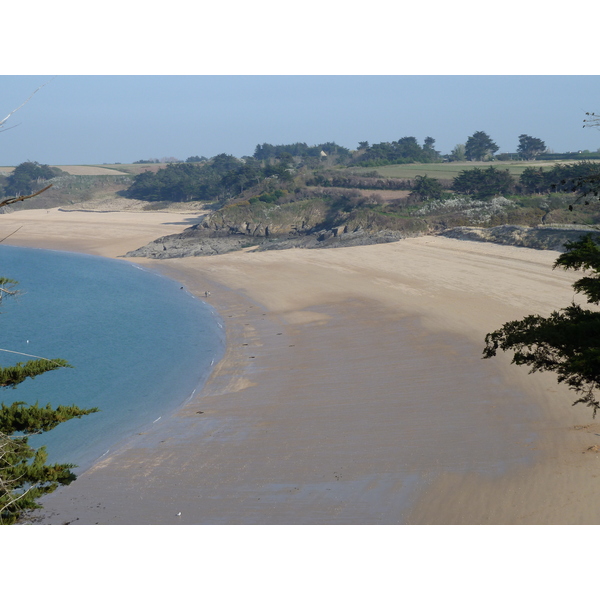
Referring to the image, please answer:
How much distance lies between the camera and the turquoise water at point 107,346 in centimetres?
1385

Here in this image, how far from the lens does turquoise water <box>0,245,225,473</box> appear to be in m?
13.9

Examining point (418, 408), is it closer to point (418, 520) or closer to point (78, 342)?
point (418, 520)

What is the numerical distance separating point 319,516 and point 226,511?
1.41 meters

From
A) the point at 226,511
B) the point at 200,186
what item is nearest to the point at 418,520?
the point at 226,511

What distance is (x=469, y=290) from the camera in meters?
22.3

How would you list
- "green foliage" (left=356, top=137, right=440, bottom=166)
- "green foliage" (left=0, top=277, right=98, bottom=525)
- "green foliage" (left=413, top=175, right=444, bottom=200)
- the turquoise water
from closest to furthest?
"green foliage" (left=0, top=277, right=98, bottom=525) < the turquoise water < "green foliage" (left=413, top=175, right=444, bottom=200) < "green foliage" (left=356, top=137, right=440, bottom=166)

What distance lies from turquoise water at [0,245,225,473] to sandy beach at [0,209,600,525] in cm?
84

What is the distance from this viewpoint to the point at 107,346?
20.2 metres

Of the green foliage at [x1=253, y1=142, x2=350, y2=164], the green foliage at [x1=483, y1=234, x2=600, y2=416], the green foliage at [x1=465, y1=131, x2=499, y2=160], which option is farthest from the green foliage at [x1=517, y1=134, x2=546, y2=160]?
the green foliage at [x1=483, y1=234, x2=600, y2=416]

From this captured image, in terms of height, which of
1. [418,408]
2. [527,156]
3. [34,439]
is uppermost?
[527,156]

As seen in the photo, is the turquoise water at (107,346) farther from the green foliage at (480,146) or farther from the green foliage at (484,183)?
the green foliage at (480,146)

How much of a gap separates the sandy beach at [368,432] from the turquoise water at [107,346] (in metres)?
0.84

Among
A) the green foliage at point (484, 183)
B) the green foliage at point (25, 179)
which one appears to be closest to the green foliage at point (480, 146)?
the green foliage at point (484, 183)

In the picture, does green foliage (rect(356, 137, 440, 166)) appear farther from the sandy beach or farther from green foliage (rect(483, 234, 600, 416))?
green foliage (rect(483, 234, 600, 416))
